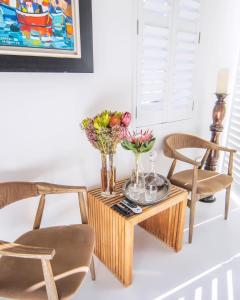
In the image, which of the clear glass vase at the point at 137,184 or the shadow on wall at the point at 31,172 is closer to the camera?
the shadow on wall at the point at 31,172

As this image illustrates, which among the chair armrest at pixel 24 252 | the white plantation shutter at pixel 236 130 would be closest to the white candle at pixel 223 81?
the white plantation shutter at pixel 236 130

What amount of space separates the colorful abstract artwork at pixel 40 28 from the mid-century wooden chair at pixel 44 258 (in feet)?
2.36

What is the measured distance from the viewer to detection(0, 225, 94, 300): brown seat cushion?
3.05 ft

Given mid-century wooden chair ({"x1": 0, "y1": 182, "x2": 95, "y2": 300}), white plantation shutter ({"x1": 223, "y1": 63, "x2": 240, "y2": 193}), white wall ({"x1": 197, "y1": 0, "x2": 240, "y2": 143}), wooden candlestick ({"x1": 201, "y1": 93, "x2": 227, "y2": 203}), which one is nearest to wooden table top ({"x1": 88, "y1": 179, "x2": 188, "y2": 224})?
mid-century wooden chair ({"x1": 0, "y1": 182, "x2": 95, "y2": 300})

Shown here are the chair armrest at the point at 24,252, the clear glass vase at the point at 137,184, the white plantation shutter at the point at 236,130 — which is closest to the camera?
the chair armrest at the point at 24,252

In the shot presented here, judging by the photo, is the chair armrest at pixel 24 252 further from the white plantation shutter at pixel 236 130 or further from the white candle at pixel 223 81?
the white plantation shutter at pixel 236 130

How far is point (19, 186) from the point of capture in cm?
122

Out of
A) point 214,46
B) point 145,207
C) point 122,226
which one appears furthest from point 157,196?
point 214,46

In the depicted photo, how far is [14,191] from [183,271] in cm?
117

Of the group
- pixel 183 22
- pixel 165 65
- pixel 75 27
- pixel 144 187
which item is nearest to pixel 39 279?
pixel 144 187

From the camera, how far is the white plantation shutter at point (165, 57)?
5.34ft

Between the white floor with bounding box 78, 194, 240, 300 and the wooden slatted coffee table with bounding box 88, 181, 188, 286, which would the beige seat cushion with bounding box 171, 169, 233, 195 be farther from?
the white floor with bounding box 78, 194, 240, 300

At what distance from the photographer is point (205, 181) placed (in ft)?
6.09

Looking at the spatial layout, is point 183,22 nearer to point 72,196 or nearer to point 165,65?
point 165,65
